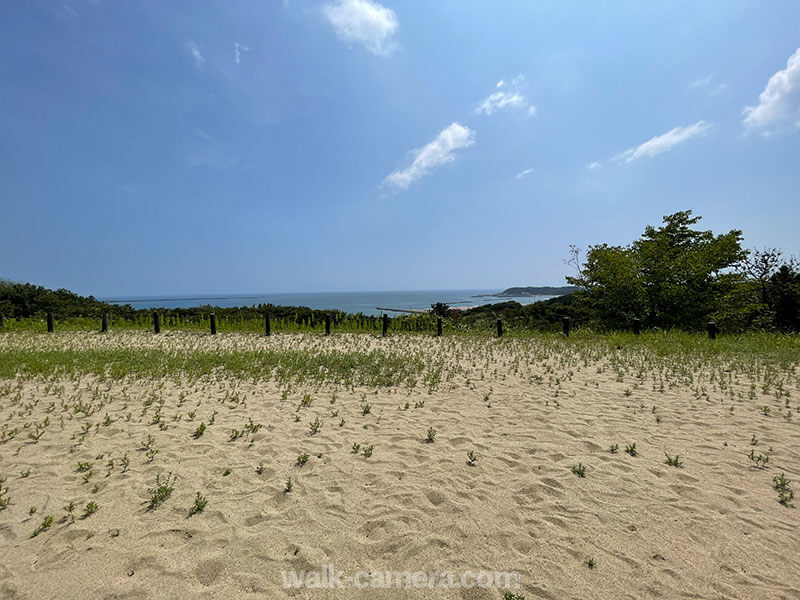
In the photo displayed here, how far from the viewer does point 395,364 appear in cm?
894

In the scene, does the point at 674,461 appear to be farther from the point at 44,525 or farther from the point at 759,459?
the point at 44,525

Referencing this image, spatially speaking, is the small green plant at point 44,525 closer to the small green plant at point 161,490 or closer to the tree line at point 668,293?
the small green plant at point 161,490

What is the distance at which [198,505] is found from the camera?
126 inches

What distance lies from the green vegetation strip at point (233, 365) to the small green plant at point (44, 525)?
4.44 m

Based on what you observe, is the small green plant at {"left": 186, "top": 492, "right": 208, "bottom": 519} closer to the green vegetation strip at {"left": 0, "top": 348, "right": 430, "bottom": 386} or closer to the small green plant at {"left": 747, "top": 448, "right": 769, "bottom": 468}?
the green vegetation strip at {"left": 0, "top": 348, "right": 430, "bottom": 386}

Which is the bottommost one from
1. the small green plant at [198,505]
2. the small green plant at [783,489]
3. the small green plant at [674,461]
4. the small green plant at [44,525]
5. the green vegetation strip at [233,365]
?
Answer: the small green plant at [783,489]

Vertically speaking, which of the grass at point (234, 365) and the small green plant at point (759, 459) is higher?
the grass at point (234, 365)

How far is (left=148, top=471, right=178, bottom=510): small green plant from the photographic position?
10.8ft

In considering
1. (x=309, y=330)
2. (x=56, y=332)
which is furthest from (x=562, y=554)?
(x=56, y=332)

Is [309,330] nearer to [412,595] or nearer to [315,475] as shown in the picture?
[315,475]

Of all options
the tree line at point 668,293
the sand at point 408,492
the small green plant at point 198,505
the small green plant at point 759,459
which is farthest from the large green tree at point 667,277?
the small green plant at point 198,505

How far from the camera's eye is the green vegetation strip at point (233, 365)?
777cm

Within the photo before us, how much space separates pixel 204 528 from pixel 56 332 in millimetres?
20294

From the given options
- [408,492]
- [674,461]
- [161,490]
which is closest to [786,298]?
[674,461]
